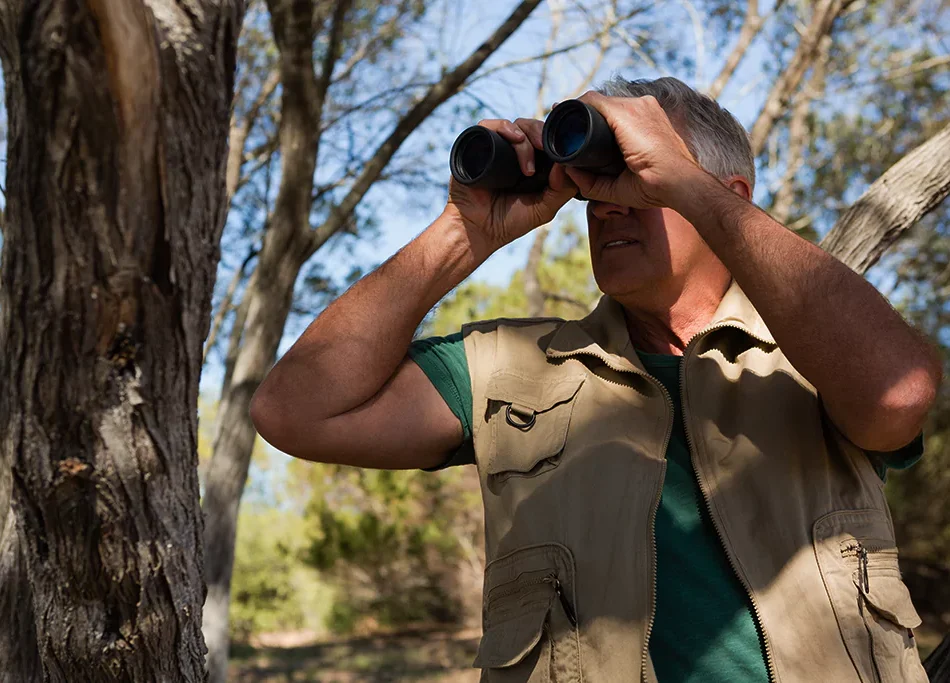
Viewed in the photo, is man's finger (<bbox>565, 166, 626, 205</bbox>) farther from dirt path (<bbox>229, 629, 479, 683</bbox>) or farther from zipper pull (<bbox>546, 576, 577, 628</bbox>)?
dirt path (<bbox>229, 629, 479, 683</bbox>)

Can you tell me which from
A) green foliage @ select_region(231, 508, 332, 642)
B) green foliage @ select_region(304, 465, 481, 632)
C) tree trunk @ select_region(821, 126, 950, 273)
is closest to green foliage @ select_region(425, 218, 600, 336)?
green foliage @ select_region(304, 465, 481, 632)

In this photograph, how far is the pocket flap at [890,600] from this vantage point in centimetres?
162

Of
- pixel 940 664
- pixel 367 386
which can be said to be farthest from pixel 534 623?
pixel 940 664

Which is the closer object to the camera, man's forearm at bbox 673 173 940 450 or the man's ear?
man's forearm at bbox 673 173 940 450

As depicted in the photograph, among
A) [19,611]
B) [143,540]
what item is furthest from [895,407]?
[19,611]

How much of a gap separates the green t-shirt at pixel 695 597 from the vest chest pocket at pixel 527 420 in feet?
0.69

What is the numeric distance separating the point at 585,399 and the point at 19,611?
1.20 m

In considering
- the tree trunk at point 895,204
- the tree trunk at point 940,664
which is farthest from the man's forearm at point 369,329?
the tree trunk at point 940,664

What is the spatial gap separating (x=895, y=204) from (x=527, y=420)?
55.0 inches

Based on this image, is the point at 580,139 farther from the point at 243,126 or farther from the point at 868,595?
the point at 243,126

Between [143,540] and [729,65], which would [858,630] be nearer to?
[143,540]

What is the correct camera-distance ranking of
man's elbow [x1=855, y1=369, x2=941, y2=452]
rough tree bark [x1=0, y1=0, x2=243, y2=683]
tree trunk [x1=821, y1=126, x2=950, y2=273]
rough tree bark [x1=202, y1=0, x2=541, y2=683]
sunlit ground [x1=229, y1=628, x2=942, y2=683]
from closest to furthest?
1. rough tree bark [x1=0, y1=0, x2=243, y2=683]
2. man's elbow [x1=855, y1=369, x2=941, y2=452]
3. tree trunk [x1=821, y1=126, x2=950, y2=273]
4. rough tree bark [x1=202, y1=0, x2=541, y2=683]
5. sunlit ground [x1=229, y1=628, x2=942, y2=683]

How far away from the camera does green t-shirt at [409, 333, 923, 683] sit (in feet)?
5.43

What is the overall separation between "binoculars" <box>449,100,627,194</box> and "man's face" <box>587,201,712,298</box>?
0.50 feet
